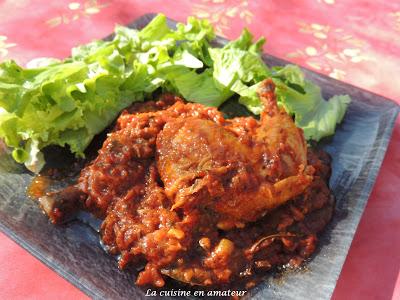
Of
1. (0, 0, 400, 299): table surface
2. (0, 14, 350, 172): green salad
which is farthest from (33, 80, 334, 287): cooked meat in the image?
(0, 0, 400, 299): table surface

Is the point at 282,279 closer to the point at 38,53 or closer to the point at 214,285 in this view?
the point at 214,285

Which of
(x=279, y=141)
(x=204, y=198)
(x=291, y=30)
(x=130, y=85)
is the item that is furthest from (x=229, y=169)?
(x=291, y=30)

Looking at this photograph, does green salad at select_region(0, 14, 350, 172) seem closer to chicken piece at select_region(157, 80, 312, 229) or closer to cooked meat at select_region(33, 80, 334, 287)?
cooked meat at select_region(33, 80, 334, 287)

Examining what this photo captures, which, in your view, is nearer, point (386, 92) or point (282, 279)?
point (282, 279)

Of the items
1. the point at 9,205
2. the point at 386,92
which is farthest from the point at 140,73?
the point at 386,92

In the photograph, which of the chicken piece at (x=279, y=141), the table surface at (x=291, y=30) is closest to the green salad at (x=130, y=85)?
the chicken piece at (x=279, y=141)

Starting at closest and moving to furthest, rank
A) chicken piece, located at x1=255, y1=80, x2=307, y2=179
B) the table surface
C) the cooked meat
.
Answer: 1. the cooked meat
2. chicken piece, located at x1=255, y1=80, x2=307, y2=179
3. the table surface

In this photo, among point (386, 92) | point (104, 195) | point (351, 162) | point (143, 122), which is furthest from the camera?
point (386, 92)

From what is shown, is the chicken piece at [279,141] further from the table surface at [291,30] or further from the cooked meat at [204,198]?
the table surface at [291,30]
